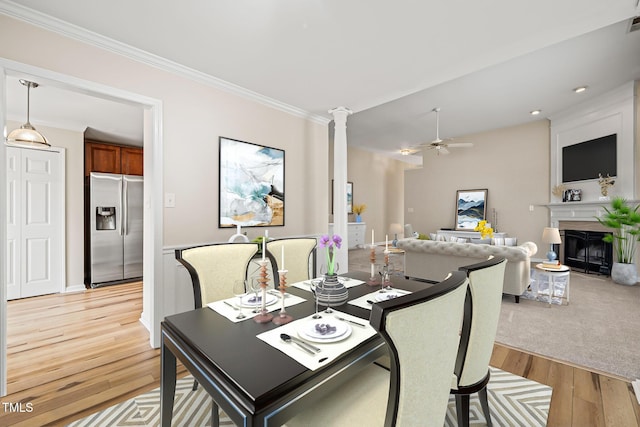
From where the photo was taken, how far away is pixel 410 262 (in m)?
4.18

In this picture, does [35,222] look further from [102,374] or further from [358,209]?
A: [358,209]

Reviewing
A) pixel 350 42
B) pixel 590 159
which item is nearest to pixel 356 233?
pixel 590 159

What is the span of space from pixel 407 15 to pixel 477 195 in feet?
19.0

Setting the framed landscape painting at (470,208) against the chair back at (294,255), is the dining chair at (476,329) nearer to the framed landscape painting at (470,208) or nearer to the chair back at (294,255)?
the chair back at (294,255)

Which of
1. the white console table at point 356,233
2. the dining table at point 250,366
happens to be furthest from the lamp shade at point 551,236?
the white console table at point 356,233

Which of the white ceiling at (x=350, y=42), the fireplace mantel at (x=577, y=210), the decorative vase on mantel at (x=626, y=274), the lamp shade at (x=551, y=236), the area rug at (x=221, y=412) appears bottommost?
the area rug at (x=221, y=412)

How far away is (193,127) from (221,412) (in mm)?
2416

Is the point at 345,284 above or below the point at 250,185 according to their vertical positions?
below

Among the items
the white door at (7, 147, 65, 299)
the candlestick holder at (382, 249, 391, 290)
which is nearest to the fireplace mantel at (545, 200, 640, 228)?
the candlestick holder at (382, 249, 391, 290)

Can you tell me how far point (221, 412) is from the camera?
64.6 inches

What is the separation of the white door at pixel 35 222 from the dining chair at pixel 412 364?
15.3ft

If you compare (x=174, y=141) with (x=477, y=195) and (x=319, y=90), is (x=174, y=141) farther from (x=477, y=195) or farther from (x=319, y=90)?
(x=477, y=195)

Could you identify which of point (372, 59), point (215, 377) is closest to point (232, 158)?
point (372, 59)

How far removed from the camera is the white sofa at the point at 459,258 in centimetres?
327
